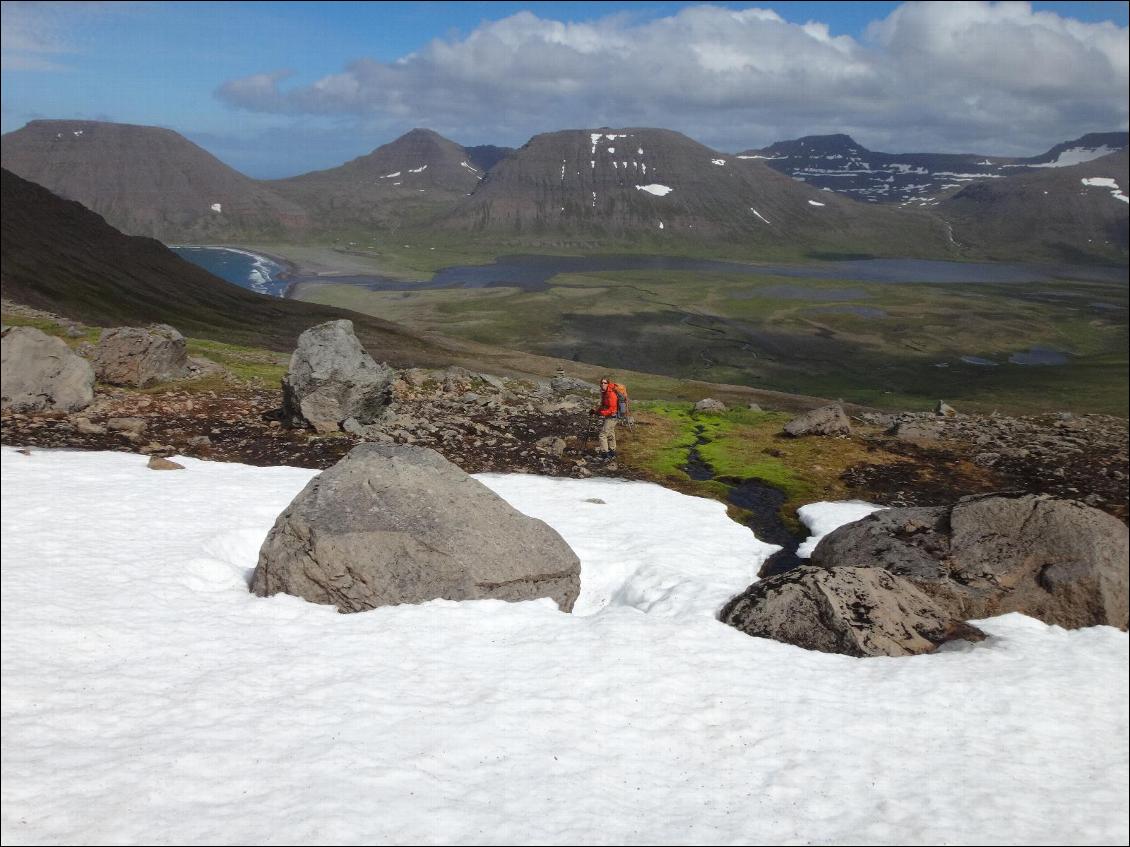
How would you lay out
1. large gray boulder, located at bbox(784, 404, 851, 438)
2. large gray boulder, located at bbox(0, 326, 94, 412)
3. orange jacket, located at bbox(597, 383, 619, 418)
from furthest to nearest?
large gray boulder, located at bbox(784, 404, 851, 438) < orange jacket, located at bbox(597, 383, 619, 418) < large gray boulder, located at bbox(0, 326, 94, 412)

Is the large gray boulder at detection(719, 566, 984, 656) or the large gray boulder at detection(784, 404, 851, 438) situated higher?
the large gray boulder at detection(784, 404, 851, 438)

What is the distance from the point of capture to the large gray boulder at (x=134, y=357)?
1732 inches

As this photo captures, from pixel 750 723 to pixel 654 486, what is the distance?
20.4 meters

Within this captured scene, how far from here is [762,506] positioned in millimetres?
37000

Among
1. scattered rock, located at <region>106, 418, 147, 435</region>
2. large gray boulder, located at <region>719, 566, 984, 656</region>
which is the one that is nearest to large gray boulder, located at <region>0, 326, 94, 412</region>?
scattered rock, located at <region>106, 418, 147, 435</region>

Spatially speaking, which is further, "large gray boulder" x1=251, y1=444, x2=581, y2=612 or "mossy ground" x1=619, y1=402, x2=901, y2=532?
"mossy ground" x1=619, y1=402, x2=901, y2=532

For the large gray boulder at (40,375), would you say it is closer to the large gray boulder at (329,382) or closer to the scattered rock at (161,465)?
the scattered rock at (161,465)

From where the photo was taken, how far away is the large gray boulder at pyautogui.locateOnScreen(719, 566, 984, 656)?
21406mm

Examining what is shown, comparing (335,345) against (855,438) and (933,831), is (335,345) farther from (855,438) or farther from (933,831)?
(933,831)

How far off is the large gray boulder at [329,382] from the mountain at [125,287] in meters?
56.0

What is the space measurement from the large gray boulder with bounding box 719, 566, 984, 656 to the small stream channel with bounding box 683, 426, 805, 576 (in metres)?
5.45

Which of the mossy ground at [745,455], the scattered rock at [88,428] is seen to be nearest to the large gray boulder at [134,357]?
the scattered rock at [88,428]

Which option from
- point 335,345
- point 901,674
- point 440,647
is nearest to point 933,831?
point 901,674

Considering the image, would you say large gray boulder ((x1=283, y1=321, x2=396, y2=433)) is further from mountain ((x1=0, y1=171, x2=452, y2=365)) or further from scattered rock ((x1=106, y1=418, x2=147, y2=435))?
mountain ((x1=0, y1=171, x2=452, y2=365))
